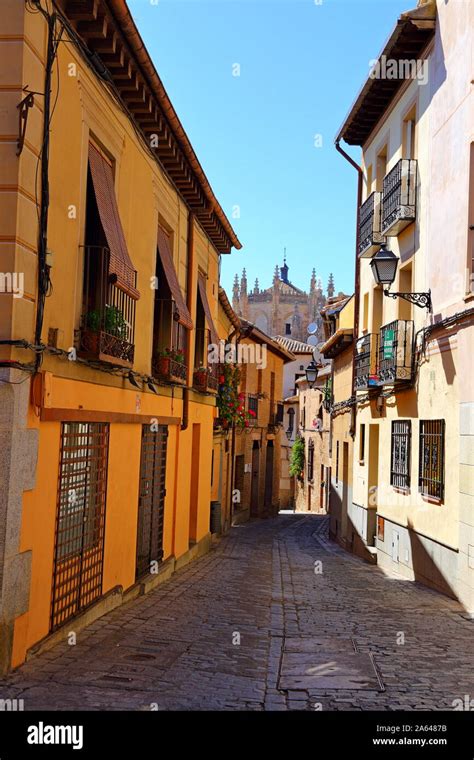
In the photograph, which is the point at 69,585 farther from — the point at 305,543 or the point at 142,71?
the point at 305,543

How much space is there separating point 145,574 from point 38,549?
4709 mm

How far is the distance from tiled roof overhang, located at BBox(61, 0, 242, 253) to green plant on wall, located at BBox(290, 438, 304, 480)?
2991cm

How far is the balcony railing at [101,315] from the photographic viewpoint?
24.1ft

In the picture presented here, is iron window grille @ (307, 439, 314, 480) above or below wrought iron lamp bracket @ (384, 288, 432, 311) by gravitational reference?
below

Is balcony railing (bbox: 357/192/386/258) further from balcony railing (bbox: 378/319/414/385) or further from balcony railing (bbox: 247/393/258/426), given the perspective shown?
balcony railing (bbox: 247/393/258/426)

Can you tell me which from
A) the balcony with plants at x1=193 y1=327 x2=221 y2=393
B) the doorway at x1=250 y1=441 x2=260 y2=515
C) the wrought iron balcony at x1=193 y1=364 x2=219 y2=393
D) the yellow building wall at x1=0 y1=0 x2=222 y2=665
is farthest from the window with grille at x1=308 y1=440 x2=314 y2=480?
the yellow building wall at x1=0 y1=0 x2=222 y2=665

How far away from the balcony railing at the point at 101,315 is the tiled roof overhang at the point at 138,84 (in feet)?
6.28

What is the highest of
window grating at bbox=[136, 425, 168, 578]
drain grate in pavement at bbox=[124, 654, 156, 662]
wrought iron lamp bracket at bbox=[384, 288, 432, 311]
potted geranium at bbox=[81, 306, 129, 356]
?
wrought iron lamp bracket at bbox=[384, 288, 432, 311]

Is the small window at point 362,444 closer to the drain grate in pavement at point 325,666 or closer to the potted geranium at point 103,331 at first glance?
the drain grate in pavement at point 325,666

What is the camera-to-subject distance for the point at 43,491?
21.1ft

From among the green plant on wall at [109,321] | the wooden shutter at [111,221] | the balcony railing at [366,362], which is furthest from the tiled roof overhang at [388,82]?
the green plant on wall at [109,321]

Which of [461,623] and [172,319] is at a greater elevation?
[172,319]

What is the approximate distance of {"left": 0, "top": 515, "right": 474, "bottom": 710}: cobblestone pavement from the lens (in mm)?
5688
